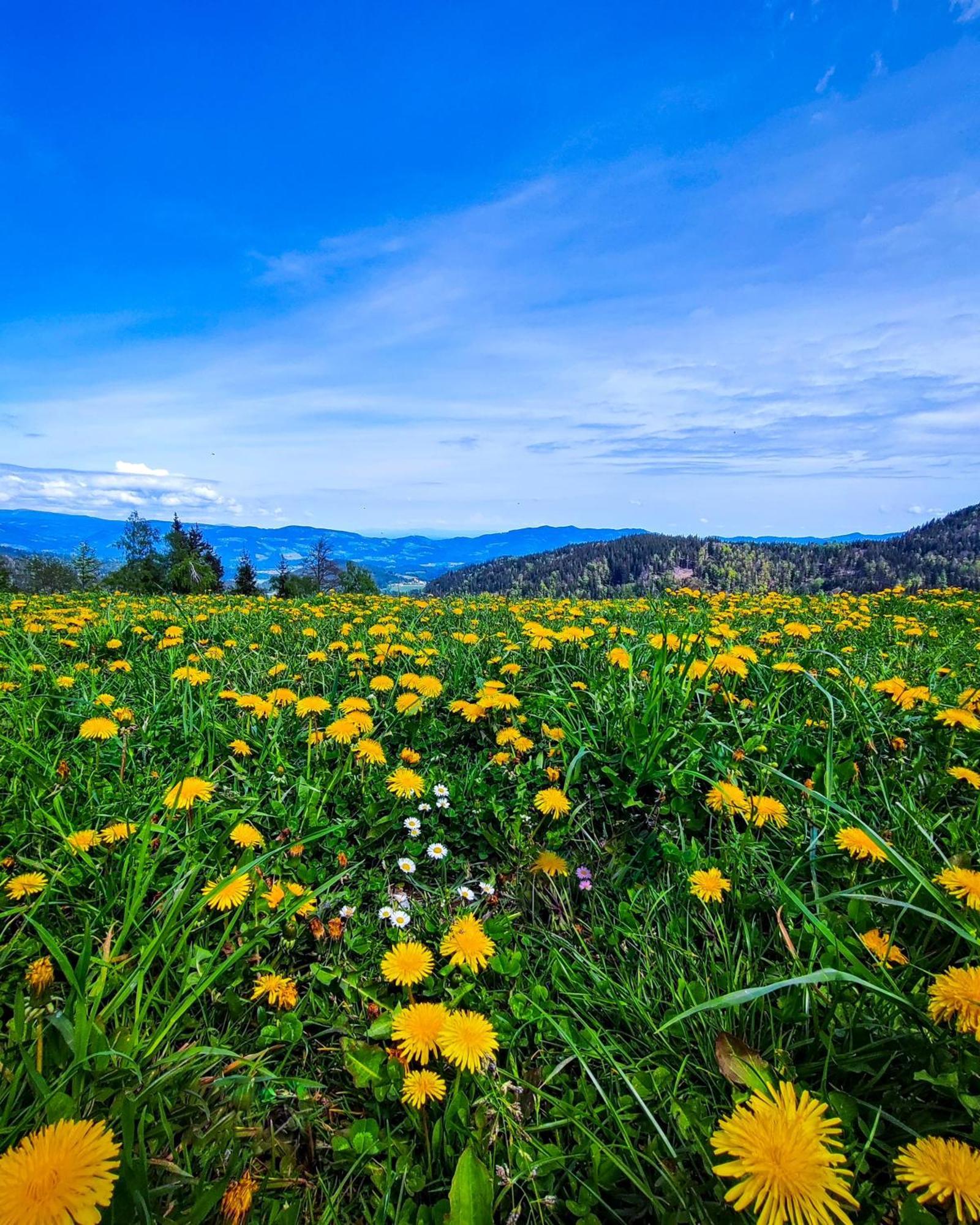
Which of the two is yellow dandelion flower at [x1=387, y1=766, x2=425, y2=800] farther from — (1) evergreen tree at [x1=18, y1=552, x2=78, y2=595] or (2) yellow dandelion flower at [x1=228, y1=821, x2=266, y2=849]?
(1) evergreen tree at [x1=18, y1=552, x2=78, y2=595]

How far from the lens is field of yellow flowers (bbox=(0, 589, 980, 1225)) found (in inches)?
47.3

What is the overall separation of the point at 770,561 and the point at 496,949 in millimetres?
152726

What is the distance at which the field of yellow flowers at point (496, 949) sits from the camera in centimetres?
120

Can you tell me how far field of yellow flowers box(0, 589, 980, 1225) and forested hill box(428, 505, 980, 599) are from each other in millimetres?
95338

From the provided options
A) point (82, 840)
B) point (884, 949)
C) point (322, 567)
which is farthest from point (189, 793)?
point (322, 567)

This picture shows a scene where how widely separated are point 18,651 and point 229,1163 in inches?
178

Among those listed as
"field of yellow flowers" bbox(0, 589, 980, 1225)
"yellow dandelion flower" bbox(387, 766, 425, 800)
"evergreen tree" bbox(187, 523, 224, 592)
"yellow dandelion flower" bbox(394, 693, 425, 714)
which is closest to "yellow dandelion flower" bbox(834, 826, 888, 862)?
"field of yellow flowers" bbox(0, 589, 980, 1225)

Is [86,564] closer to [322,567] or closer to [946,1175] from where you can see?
[322,567]

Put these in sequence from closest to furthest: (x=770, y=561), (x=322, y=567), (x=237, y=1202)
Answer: (x=237, y=1202) < (x=322, y=567) < (x=770, y=561)

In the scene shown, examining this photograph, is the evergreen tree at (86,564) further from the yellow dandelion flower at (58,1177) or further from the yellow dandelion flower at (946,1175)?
the yellow dandelion flower at (946,1175)

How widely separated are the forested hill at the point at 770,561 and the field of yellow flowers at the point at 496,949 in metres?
95.3

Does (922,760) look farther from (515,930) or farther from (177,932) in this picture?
(177,932)

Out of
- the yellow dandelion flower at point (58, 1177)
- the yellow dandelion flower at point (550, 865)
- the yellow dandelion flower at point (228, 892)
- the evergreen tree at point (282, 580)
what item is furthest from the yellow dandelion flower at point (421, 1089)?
the evergreen tree at point (282, 580)

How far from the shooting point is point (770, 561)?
137125mm
